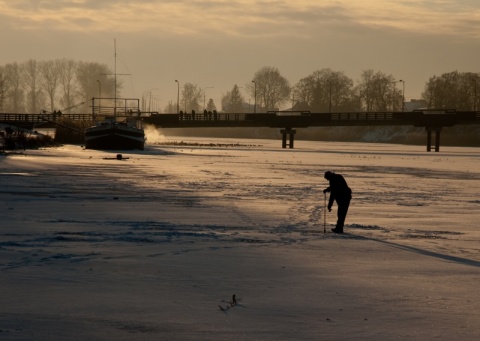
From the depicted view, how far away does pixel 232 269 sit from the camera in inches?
538

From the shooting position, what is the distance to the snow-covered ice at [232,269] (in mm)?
10023

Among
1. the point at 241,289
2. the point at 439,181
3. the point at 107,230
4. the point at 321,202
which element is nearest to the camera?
the point at 241,289

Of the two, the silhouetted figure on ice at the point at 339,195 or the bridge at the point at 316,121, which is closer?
the silhouetted figure on ice at the point at 339,195

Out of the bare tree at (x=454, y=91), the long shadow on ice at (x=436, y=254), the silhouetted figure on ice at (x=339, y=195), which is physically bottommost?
the long shadow on ice at (x=436, y=254)

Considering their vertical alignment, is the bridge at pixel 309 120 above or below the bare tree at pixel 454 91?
below

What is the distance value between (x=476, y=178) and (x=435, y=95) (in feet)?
486

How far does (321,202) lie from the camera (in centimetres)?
2683

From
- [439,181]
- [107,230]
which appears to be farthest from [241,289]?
[439,181]

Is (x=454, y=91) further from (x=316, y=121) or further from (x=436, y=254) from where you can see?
(x=436, y=254)

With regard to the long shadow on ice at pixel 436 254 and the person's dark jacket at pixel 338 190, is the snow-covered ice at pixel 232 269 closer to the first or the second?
the long shadow on ice at pixel 436 254

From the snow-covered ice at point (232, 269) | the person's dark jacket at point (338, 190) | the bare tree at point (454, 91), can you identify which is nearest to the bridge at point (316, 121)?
the bare tree at point (454, 91)

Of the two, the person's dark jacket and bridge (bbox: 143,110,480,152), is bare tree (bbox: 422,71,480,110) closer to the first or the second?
bridge (bbox: 143,110,480,152)

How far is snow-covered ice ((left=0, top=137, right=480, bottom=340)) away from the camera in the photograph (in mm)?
10023

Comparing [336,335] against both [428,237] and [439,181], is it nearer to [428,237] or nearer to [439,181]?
[428,237]
